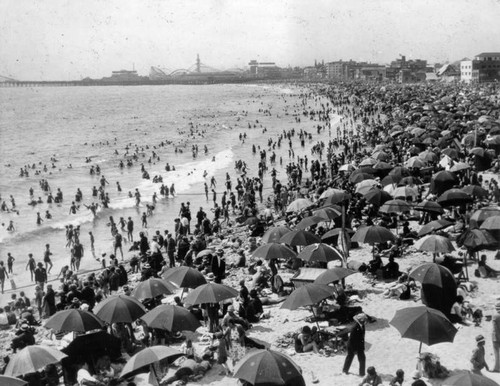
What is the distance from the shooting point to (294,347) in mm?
10195

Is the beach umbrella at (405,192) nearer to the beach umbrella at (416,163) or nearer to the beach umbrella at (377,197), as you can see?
the beach umbrella at (377,197)

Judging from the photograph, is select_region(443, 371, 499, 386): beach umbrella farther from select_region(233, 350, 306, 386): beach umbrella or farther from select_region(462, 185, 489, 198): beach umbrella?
select_region(462, 185, 489, 198): beach umbrella

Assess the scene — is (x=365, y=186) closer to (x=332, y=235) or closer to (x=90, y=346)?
(x=332, y=235)

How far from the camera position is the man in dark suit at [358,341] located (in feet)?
28.1

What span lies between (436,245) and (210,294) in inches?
203

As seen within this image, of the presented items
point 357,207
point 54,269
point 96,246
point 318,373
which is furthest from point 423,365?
point 96,246

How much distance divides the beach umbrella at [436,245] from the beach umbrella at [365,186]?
20.1 ft

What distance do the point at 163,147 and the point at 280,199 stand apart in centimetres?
3405

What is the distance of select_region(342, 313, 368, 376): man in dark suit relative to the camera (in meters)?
8.58

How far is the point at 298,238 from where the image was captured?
13.4 m

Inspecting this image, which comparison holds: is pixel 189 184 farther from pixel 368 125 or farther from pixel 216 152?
pixel 368 125

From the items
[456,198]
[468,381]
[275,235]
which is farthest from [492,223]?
[468,381]

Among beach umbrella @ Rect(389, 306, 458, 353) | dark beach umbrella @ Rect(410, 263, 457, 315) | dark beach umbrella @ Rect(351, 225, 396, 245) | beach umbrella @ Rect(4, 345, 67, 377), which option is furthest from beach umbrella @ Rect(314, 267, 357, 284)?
beach umbrella @ Rect(4, 345, 67, 377)

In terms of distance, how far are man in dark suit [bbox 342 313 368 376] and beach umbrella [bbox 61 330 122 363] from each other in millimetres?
3933
